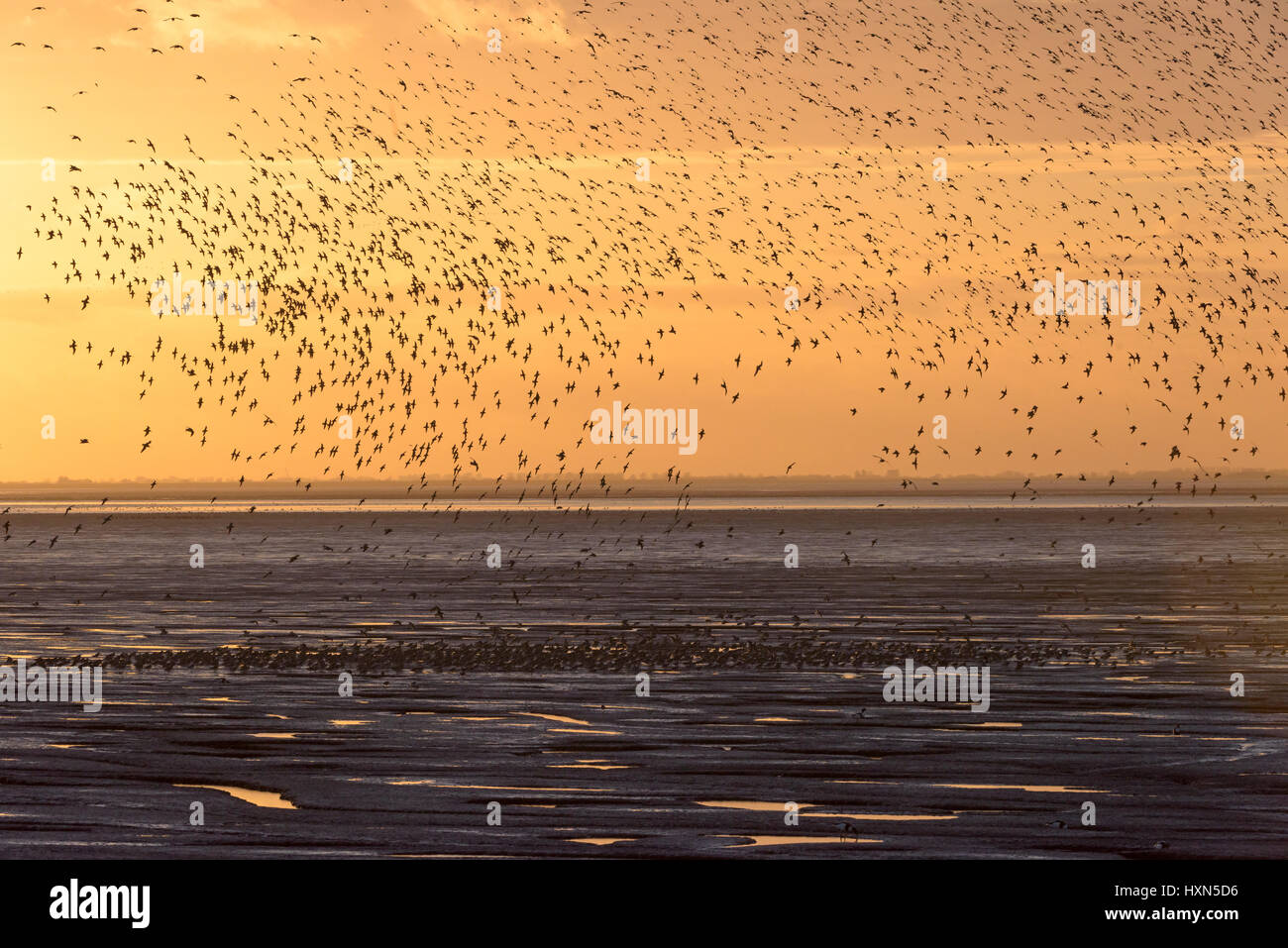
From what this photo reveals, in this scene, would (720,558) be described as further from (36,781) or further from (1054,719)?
(36,781)

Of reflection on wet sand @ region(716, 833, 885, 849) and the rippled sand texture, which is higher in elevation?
the rippled sand texture

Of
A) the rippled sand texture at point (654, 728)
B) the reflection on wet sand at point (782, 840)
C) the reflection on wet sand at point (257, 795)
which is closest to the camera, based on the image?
the reflection on wet sand at point (782, 840)

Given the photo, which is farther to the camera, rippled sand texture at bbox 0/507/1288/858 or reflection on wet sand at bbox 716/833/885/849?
rippled sand texture at bbox 0/507/1288/858

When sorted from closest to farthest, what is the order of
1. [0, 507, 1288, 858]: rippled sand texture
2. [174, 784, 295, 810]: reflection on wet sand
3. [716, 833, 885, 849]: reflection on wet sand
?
[716, 833, 885, 849]: reflection on wet sand < [0, 507, 1288, 858]: rippled sand texture < [174, 784, 295, 810]: reflection on wet sand

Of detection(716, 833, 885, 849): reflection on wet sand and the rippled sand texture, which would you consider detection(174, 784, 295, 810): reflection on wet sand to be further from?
detection(716, 833, 885, 849): reflection on wet sand

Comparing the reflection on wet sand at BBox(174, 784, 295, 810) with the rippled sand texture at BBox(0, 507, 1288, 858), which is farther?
the reflection on wet sand at BBox(174, 784, 295, 810)

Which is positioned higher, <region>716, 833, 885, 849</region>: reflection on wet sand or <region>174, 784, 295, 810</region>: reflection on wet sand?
<region>174, 784, 295, 810</region>: reflection on wet sand

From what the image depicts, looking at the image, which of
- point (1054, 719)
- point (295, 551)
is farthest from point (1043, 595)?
point (295, 551)

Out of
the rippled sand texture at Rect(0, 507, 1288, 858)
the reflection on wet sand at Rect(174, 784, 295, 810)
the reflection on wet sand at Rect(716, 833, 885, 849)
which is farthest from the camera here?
the reflection on wet sand at Rect(174, 784, 295, 810)

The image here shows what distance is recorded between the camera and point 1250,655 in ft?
121

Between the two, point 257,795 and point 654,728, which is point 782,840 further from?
point 654,728

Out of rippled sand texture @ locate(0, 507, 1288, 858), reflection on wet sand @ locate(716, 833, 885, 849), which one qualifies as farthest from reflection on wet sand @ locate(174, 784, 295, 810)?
reflection on wet sand @ locate(716, 833, 885, 849)

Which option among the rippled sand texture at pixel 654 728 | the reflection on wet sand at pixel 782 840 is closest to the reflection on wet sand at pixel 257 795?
the rippled sand texture at pixel 654 728

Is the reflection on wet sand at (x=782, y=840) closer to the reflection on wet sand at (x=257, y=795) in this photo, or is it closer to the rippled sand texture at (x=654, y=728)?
the rippled sand texture at (x=654, y=728)
